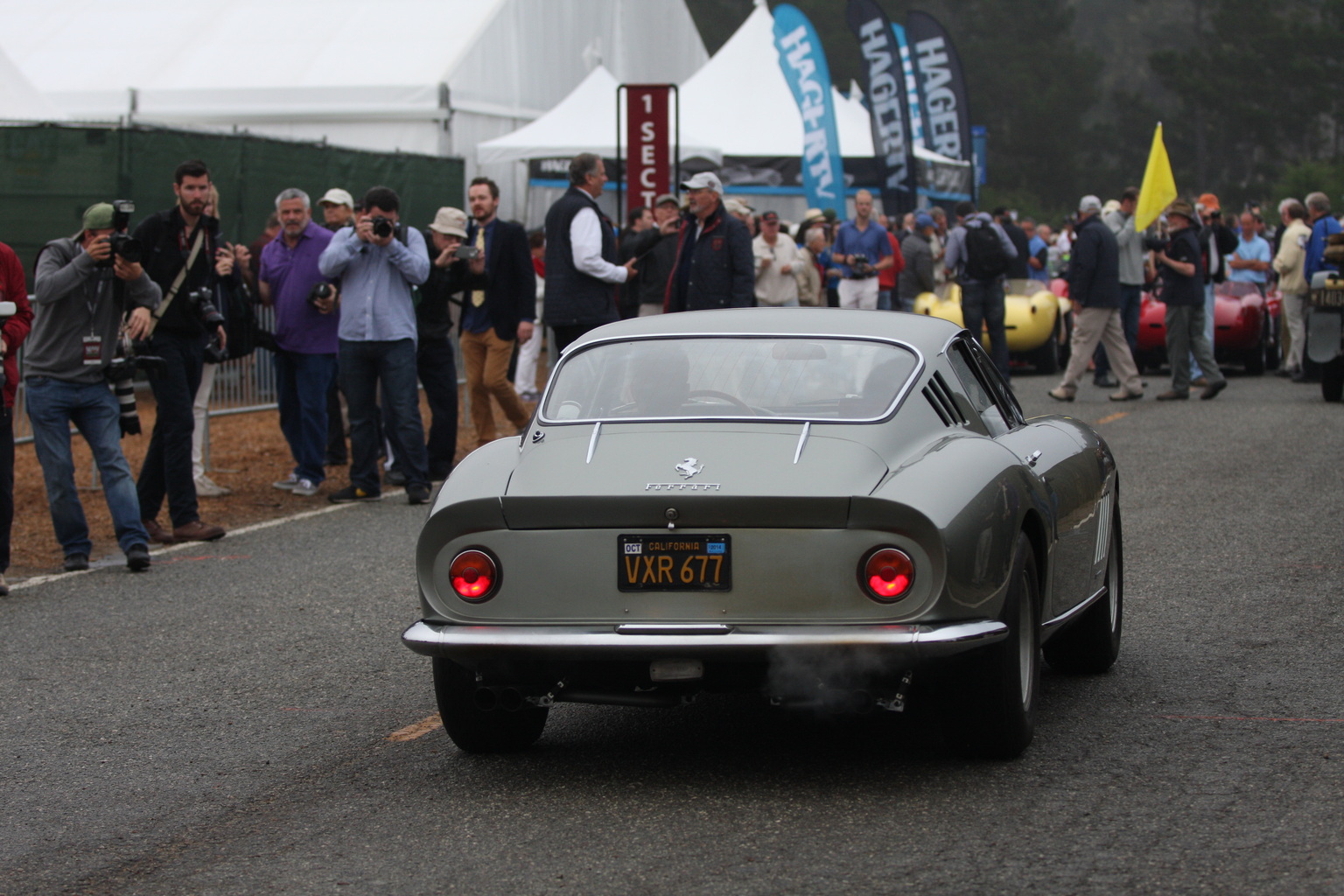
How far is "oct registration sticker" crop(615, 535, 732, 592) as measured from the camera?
176 inches

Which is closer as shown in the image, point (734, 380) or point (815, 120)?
point (734, 380)

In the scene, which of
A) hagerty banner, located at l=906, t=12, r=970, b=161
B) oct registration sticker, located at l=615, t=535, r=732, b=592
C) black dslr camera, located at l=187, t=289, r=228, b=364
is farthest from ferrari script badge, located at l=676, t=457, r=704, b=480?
hagerty banner, located at l=906, t=12, r=970, b=161

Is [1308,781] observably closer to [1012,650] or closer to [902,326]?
[1012,650]

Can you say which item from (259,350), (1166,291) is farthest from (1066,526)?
(1166,291)

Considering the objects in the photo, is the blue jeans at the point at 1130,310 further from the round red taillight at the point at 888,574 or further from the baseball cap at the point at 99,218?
the round red taillight at the point at 888,574

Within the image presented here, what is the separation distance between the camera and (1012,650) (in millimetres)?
4672

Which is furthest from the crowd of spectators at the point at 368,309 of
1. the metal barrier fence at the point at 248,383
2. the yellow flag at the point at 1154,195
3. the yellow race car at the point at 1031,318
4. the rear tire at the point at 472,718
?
the rear tire at the point at 472,718

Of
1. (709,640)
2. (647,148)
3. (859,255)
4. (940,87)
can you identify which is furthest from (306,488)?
(940,87)

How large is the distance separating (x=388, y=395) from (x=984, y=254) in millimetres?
8311

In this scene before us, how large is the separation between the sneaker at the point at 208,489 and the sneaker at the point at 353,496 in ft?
3.09

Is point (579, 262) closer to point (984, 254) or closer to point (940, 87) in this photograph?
point (984, 254)

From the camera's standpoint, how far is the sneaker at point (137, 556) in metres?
8.75

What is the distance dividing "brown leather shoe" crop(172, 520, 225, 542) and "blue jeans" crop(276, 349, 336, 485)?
183 cm

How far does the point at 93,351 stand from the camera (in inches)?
340
